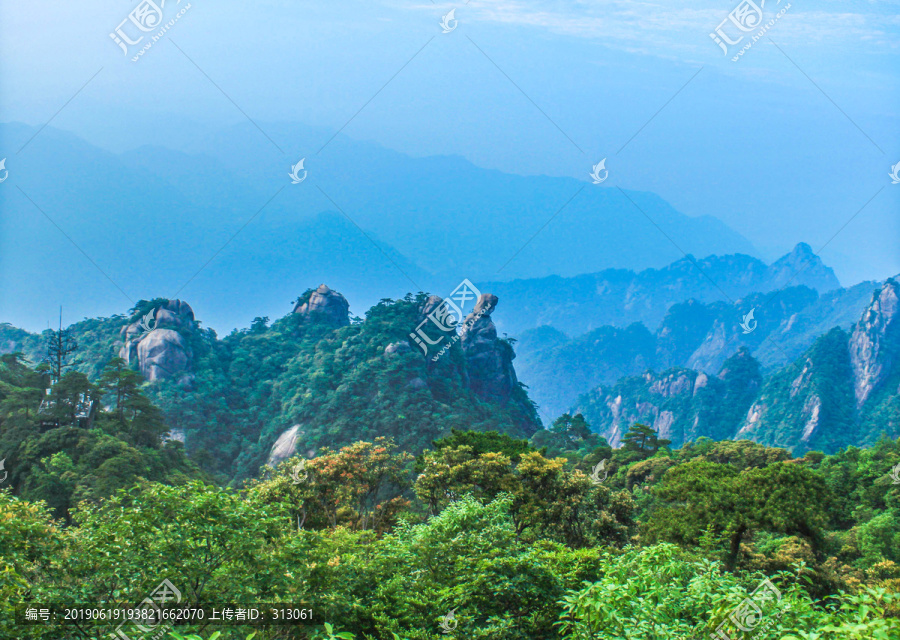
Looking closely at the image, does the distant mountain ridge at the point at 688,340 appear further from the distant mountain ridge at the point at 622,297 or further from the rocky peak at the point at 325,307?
the rocky peak at the point at 325,307

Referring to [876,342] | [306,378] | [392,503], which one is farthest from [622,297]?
[392,503]

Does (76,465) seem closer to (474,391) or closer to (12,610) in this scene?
(12,610)

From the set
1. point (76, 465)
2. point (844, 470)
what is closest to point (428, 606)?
point (76, 465)

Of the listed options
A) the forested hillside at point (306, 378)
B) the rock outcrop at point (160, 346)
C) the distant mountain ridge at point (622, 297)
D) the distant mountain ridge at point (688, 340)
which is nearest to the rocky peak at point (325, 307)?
the forested hillside at point (306, 378)

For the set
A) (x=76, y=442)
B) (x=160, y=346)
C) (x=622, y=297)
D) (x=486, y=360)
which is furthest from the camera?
(x=622, y=297)

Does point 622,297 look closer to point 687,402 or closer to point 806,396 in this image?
point 687,402

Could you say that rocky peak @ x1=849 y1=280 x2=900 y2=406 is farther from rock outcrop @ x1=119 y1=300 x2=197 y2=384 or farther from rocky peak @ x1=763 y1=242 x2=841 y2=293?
rocky peak @ x1=763 y1=242 x2=841 y2=293
